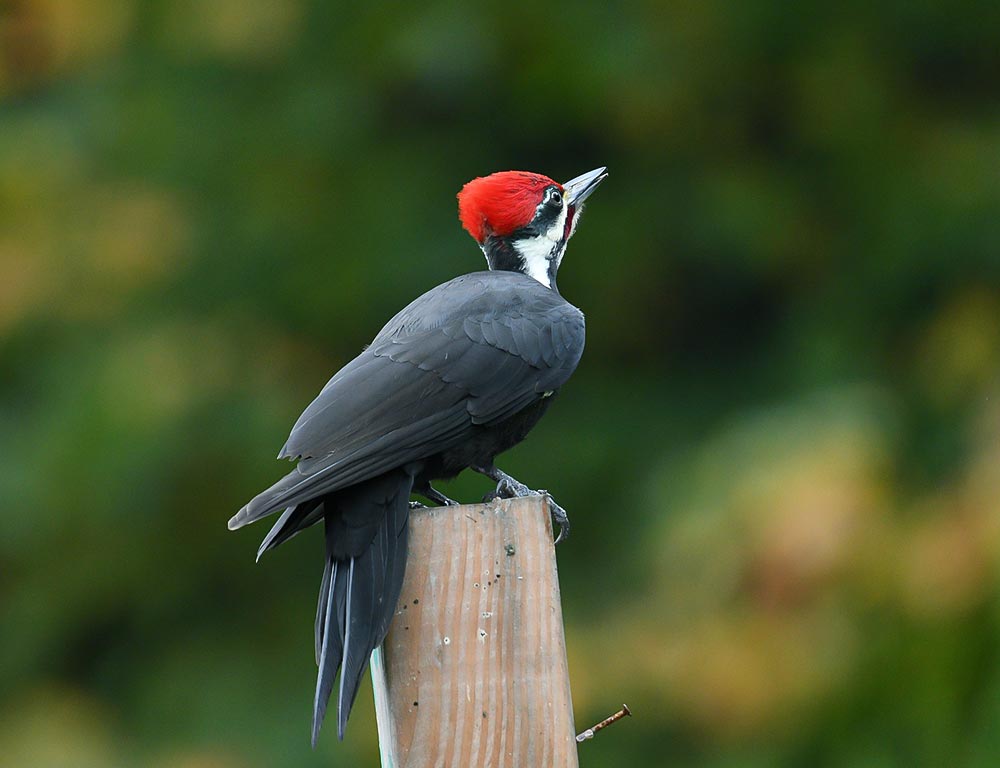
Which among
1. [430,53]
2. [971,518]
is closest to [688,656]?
[971,518]

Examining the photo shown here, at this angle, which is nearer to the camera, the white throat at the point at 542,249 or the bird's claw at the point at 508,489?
the bird's claw at the point at 508,489

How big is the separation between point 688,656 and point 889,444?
1102 mm

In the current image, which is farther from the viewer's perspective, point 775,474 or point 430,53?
point 430,53

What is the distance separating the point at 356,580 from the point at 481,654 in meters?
0.32

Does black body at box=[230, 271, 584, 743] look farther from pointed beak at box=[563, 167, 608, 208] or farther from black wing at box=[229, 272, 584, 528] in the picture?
pointed beak at box=[563, 167, 608, 208]

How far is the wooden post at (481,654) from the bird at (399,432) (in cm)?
7

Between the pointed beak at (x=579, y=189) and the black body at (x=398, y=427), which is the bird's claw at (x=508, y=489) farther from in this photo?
the pointed beak at (x=579, y=189)

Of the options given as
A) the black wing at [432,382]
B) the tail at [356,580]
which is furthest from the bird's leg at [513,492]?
the tail at [356,580]

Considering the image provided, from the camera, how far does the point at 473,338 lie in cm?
315

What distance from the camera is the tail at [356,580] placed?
2.38 metres

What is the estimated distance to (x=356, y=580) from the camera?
2482mm

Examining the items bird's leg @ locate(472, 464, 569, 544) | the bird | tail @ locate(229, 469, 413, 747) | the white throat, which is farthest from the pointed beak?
tail @ locate(229, 469, 413, 747)

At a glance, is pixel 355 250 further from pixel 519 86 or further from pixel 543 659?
pixel 543 659

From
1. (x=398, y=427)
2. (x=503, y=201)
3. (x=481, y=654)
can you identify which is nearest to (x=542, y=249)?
(x=503, y=201)
